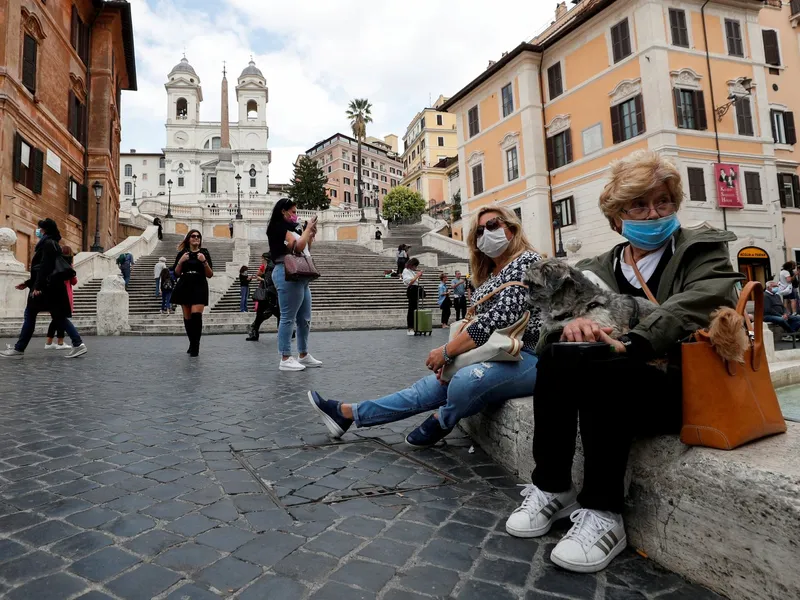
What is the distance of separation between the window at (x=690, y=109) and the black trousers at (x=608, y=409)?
23798 millimetres

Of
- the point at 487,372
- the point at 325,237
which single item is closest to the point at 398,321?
the point at 487,372

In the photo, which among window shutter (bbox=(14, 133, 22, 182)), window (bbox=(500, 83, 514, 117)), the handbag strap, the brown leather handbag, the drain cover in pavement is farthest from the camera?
window (bbox=(500, 83, 514, 117))

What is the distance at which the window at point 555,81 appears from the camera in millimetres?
25953

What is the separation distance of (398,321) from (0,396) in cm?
1229

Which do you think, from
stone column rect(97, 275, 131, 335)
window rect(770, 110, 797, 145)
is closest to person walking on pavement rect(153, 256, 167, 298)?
stone column rect(97, 275, 131, 335)

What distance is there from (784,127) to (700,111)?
792 cm

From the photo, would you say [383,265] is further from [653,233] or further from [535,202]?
[653,233]

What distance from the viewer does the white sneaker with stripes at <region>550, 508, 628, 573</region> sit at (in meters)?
1.77

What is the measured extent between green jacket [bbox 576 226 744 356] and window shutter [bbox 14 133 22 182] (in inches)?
→ 849

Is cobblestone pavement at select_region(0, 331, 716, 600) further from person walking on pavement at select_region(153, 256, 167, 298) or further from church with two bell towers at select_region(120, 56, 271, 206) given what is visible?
church with two bell towers at select_region(120, 56, 271, 206)

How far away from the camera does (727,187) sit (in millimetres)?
21797

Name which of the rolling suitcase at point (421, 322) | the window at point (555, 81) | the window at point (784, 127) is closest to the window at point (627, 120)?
the window at point (555, 81)

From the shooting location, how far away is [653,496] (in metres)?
1.87

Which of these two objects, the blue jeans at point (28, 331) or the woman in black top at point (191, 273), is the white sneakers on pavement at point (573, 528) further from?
the blue jeans at point (28, 331)
